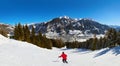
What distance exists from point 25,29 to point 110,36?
41088mm

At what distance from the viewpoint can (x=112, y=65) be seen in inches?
1114

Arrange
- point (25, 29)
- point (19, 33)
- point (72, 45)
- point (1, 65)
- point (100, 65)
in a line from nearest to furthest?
point (1, 65) → point (100, 65) → point (19, 33) → point (25, 29) → point (72, 45)

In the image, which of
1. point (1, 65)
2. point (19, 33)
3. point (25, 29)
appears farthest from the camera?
point (25, 29)

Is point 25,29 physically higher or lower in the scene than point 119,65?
higher

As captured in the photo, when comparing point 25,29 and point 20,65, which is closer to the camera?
point 20,65

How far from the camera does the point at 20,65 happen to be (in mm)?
23656

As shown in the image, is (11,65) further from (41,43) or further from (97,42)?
(97,42)

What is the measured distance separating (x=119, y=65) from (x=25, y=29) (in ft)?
230

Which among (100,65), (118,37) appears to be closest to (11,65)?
(100,65)

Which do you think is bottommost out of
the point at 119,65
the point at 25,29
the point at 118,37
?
the point at 119,65

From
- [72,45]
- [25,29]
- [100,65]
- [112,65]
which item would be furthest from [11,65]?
[72,45]

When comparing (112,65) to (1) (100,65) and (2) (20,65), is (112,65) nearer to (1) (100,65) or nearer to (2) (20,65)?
(1) (100,65)

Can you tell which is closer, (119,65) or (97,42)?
(119,65)

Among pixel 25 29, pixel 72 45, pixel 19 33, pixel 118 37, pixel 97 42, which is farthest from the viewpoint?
pixel 72 45
